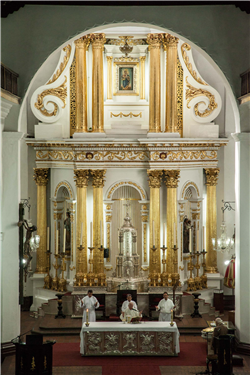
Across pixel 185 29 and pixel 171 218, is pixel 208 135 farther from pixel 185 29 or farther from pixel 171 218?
pixel 185 29

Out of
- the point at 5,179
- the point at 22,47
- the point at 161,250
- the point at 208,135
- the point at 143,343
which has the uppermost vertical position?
the point at 22,47

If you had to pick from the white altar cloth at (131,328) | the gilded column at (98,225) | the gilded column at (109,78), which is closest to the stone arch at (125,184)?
the gilded column at (98,225)

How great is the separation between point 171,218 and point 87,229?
2.79 m

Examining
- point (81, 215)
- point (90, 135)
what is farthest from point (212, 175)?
point (81, 215)

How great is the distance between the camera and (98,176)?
58.0ft

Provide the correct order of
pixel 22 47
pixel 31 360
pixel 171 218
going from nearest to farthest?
pixel 31 360 < pixel 22 47 < pixel 171 218

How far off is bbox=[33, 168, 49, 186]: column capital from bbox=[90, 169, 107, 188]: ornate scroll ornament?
5.63 ft

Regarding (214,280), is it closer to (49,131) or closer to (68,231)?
(68,231)

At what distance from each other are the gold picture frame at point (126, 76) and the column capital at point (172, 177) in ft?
9.76

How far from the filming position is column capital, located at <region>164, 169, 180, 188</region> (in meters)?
17.6

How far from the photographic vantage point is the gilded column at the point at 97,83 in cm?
1758

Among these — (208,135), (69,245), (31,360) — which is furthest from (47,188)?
(31,360)

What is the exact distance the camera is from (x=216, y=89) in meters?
18.9

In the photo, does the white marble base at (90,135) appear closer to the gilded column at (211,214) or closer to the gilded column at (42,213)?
the gilded column at (42,213)
